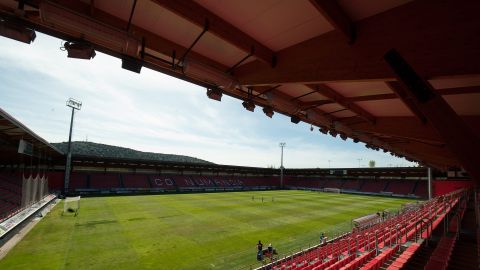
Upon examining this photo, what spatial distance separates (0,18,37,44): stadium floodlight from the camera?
11.5 ft

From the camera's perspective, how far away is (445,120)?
10.3 feet

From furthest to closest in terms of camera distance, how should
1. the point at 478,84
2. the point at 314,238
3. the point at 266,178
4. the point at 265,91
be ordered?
the point at 266,178 → the point at 314,238 → the point at 265,91 → the point at 478,84

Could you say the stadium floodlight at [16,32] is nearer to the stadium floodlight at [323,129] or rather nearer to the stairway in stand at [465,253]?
the stadium floodlight at [323,129]

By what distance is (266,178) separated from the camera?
7075 cm

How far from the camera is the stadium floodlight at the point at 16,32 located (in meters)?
3.51

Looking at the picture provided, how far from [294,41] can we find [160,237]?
15.9 meters

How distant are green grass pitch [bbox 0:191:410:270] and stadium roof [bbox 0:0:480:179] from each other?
10.5 m

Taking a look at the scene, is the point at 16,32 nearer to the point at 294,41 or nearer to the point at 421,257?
the point at 294,41

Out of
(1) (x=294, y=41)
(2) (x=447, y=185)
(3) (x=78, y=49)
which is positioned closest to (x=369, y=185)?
(2) (x=447, y=185)

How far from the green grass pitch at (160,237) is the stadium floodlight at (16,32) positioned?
11.3 metres

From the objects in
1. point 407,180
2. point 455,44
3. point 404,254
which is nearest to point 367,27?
point 455,44

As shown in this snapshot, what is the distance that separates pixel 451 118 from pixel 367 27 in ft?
5.79

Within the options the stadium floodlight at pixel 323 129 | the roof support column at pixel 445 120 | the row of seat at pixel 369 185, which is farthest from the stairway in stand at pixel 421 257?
the row of seat at pixel 369 185

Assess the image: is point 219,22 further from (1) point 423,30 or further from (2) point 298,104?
(2) point 298,104
